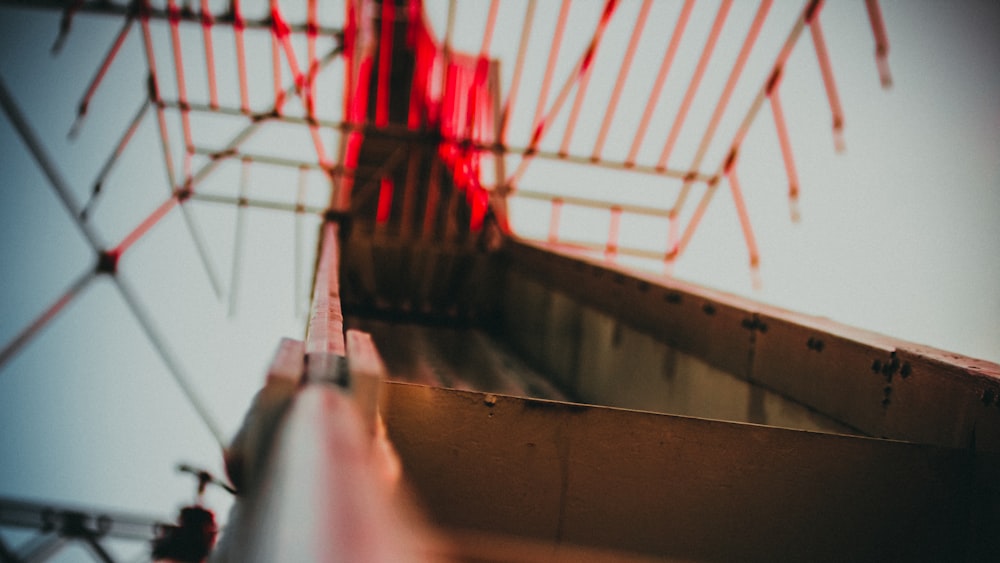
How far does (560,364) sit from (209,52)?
3.83 metres

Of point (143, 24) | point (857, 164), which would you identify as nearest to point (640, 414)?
point (857, 164)

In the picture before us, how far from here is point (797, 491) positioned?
1.66 m

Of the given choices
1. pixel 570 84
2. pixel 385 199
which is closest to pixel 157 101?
pixel 385 199

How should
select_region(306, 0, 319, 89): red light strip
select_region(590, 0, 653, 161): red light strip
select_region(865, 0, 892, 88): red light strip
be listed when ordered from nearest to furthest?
Result: select_region(865, 0, 892, 88): red light strip
select_region(306, 0, 319, 89): red light strip
select_region(590, 0, 653, 161): red light strip

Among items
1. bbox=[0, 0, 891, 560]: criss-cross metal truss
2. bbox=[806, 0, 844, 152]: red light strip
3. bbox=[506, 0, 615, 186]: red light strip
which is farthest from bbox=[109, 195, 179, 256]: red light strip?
bbox=[806, 0, 844, 152]: red light strip

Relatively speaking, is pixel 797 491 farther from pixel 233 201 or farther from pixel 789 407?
pixel 233 201

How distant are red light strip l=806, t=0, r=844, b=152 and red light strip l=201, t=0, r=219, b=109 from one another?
4.17 metres

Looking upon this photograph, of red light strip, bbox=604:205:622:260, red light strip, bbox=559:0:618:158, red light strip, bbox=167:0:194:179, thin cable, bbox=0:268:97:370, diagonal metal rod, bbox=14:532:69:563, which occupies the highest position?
red light strip, bbox=559:0:618:158

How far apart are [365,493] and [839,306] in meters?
4.75

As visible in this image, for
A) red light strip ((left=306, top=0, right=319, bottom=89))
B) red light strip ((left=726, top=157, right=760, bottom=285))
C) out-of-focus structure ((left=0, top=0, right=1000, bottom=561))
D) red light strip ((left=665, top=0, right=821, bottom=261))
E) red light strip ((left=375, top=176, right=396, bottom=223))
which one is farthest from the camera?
red light strip ((left=375, top=176, right=396, bottom=223))

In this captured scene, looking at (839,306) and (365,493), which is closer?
(365,493)

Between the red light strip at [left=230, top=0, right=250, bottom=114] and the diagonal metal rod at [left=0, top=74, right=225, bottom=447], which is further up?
the red light strip at [left=230, top=0, right=250, bottom=114]

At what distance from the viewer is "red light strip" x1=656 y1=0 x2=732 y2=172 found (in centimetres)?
518

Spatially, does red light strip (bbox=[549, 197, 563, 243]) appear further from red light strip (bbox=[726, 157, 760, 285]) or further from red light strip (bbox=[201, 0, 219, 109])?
red light strip (bbox=[201, 0, 219, 109])
